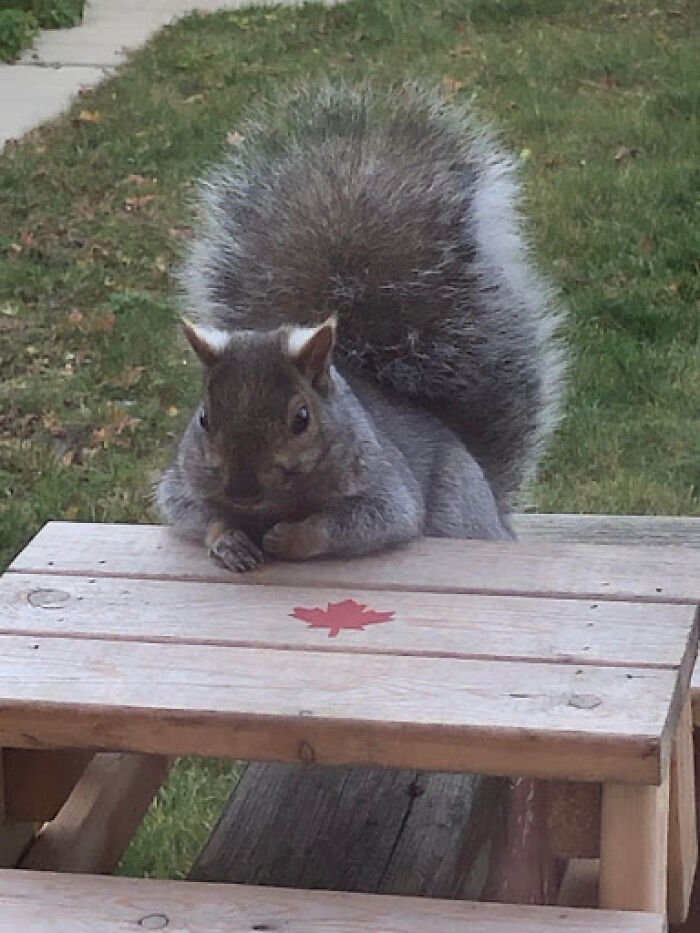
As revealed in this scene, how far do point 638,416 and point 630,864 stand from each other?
7.41ft

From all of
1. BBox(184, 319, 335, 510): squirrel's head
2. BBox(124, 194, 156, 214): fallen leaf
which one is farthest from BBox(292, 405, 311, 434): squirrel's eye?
BBox(124, 194, 156, 214): fallen leaf

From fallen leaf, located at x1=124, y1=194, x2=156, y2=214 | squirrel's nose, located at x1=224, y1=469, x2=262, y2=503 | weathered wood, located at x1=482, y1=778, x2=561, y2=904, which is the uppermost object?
squirrel's nose, located at x1=224, y1=469, x2=262, y2=503

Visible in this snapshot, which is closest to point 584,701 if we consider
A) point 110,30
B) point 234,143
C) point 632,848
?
point 632,848

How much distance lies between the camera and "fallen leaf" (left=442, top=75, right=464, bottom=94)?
19.5ft

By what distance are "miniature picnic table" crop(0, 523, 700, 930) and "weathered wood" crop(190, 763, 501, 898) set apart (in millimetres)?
196

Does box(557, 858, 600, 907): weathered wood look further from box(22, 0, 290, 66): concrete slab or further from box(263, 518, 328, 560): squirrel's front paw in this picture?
box(22, 0, 290, 66): concrete slab

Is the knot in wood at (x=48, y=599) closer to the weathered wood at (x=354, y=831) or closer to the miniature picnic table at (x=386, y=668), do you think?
the miniature picnic table at (x=386, y=668)

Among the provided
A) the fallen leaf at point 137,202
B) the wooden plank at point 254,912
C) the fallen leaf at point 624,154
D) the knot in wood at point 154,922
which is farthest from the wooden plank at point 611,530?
the fallen leaf at point 624,154

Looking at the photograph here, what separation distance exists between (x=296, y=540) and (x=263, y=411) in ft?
0.54

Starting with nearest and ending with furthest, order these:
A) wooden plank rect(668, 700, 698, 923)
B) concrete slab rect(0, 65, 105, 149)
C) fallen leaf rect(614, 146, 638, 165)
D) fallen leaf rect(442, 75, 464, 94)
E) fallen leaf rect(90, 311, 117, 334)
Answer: wooden plank rect(668, 700, 698, 923) → fallen leaf rect(90, 311, 117, 334) → fallen leaf rect(614, 146, 638, 165) → concrete slab rect(0, 65, 105, 149) → fallen leaf rect(442, 75, 464, 94)

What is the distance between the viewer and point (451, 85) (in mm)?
6074

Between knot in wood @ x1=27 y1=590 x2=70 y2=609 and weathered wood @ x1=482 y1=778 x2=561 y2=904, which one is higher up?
knot in wood @ x1=27 y1=590 x2=70 y2=609

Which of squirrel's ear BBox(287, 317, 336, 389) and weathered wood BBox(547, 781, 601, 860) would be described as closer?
weathered wood BBox(547, 781, 601, 860)

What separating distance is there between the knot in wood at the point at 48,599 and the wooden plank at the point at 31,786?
0.65ft
